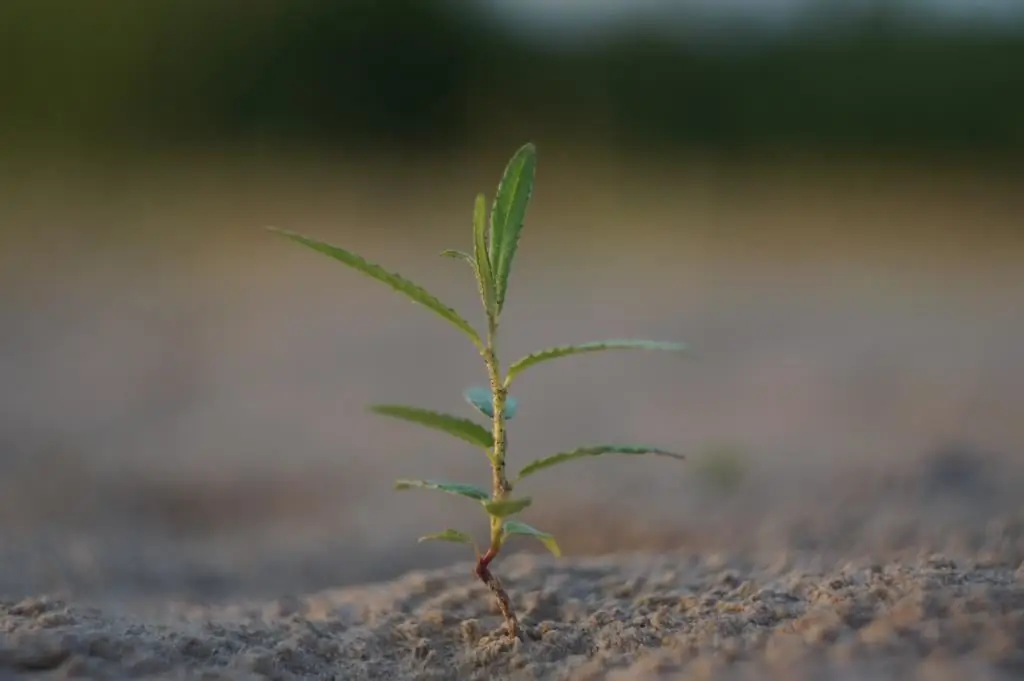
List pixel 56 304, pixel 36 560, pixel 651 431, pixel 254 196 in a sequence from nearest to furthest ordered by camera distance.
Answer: pixel 36 560
pixel 651 431
pixel 56 304
pixel 254 196

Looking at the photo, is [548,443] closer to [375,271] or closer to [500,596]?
[500,596]

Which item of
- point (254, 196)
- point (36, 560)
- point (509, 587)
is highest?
point (254, 196)

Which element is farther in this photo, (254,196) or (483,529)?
(254,196)

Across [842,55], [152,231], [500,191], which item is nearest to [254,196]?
[152,231]

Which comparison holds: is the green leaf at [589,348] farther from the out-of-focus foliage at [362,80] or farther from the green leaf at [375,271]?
the out-of-focus foliage at [362,80]

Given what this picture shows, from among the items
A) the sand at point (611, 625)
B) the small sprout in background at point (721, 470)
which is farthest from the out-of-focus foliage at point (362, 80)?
the sand at point (611, 625)

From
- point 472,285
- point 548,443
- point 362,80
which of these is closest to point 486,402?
point 548,443

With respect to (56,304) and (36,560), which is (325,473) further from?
(56,304)

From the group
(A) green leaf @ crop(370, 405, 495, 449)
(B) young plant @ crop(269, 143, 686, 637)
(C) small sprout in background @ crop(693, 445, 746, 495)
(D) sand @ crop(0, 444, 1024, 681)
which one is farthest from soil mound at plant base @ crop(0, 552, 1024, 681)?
(C) small sprout in background @ crop(693, 445, 746, 495)
